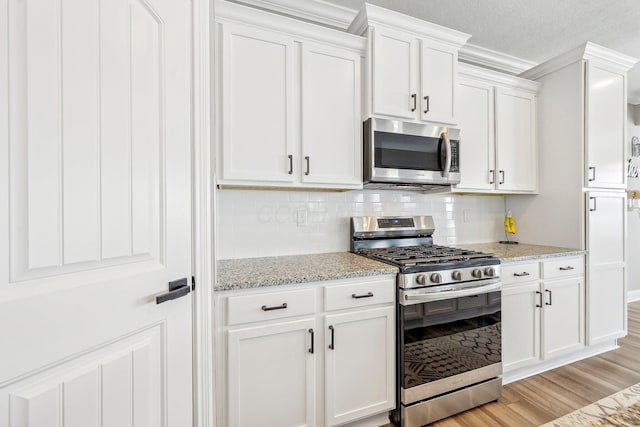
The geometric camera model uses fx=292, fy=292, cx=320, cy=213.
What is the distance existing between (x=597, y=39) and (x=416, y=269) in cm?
280

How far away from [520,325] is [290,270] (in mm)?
1766

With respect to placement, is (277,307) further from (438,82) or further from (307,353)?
(438,82)

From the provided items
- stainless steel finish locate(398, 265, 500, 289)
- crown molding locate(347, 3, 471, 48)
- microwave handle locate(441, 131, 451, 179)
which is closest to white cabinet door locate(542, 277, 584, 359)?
stainless steel finish locate(398, 265, 500, 289)

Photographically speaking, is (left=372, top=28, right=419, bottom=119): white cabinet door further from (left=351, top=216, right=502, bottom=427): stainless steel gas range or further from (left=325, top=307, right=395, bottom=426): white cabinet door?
(left=325, top=307, right=395, bottom=426): white cabinet door

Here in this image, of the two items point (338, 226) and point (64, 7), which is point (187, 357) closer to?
point (64, 7)

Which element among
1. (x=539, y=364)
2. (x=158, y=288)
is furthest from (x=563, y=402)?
(x=158, y=288)

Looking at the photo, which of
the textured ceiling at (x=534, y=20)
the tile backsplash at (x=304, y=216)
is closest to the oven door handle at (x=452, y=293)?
the tile backsplash at (x=304, y=216)

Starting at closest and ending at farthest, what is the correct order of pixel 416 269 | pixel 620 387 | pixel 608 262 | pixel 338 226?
pixel 416 269, pixel 620 387, pixel 338 226, pixel 608 262

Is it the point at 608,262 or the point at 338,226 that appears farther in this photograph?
the point at 608,262

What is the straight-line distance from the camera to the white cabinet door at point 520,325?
207 centimetres

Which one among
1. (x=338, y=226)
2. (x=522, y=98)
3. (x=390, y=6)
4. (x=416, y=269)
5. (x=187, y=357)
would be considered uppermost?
(x=390, y=6)

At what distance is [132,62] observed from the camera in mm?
909

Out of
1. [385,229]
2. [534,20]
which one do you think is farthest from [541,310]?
[534,20]

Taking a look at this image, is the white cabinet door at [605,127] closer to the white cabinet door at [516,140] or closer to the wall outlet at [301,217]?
the white cabinet door at [516,140]
